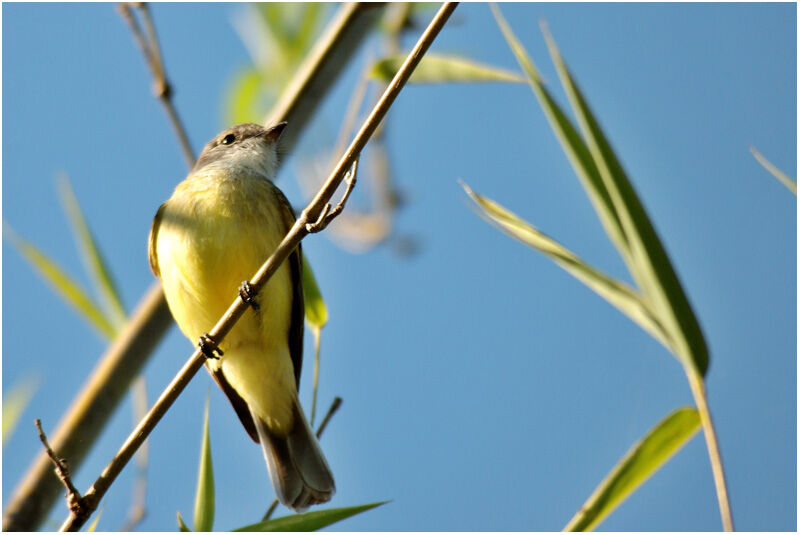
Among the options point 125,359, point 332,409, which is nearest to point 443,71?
point 332,409

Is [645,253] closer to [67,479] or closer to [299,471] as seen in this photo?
[67,479]

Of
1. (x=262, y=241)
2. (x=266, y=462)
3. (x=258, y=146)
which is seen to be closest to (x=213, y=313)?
(x=262, y=241)

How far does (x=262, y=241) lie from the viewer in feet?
12.1

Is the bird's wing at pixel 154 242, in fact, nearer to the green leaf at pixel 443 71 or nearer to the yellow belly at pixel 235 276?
the yellow belly at pixel 235 276

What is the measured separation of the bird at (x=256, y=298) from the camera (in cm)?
363

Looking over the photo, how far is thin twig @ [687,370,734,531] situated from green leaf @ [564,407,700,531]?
0.71 feet

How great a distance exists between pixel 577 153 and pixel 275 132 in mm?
1909

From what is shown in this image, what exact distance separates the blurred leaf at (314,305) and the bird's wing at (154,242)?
1063 mm

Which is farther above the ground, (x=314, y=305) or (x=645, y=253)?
(x=314, y=305)

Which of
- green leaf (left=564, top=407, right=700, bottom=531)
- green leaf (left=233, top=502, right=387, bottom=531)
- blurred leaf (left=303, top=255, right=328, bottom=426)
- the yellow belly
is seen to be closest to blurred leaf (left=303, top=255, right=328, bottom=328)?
blurred leaf (left=303, top=255, right=328, bottom=426)

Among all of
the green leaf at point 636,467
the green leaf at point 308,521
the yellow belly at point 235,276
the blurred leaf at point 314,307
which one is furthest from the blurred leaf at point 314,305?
the green leaf at point 636,467

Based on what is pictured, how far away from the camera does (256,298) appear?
343 centimetres

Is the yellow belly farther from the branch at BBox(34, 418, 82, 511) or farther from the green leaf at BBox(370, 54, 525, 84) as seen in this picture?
the branch at BBox(34, 418, 82, 511)

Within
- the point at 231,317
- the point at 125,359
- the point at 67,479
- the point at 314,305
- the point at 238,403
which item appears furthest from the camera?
the point at 238,403
